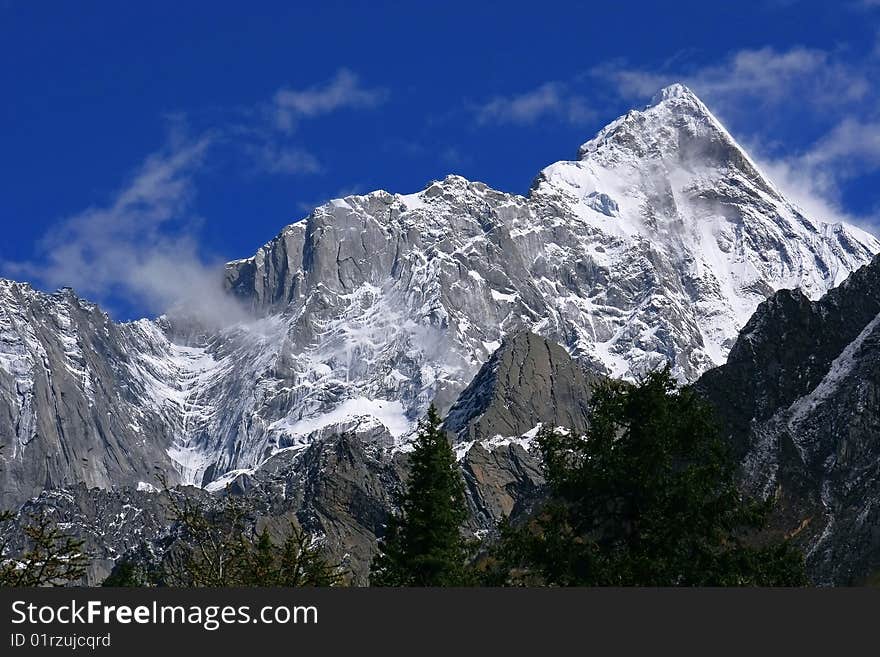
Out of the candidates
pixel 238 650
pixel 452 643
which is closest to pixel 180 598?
pixel 238 650

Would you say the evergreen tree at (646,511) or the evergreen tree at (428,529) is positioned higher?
the evergreen tree at (428,529)

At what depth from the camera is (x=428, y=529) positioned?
53.2 meters

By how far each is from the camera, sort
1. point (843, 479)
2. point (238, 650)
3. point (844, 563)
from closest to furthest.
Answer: point (238, 650)
point (844, 563)
point (843, 479)

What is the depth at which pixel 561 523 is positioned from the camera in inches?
1421

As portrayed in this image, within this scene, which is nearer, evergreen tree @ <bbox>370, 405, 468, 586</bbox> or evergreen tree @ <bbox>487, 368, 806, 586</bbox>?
evergreen tree @ <bbox>487, 368, 806, 586</bbox>

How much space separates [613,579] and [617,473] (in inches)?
116

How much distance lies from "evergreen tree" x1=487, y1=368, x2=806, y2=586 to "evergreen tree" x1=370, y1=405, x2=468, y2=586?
1439 centimetres

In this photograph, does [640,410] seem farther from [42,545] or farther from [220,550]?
[42,545]

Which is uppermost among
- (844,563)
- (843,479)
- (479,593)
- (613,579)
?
(843,479)

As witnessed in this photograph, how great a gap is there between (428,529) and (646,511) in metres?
19.2

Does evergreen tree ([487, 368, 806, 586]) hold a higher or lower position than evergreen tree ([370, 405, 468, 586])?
lower

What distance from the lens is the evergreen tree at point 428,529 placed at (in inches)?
2050

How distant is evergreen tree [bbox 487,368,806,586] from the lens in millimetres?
34250

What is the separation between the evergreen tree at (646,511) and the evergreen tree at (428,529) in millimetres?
14393
